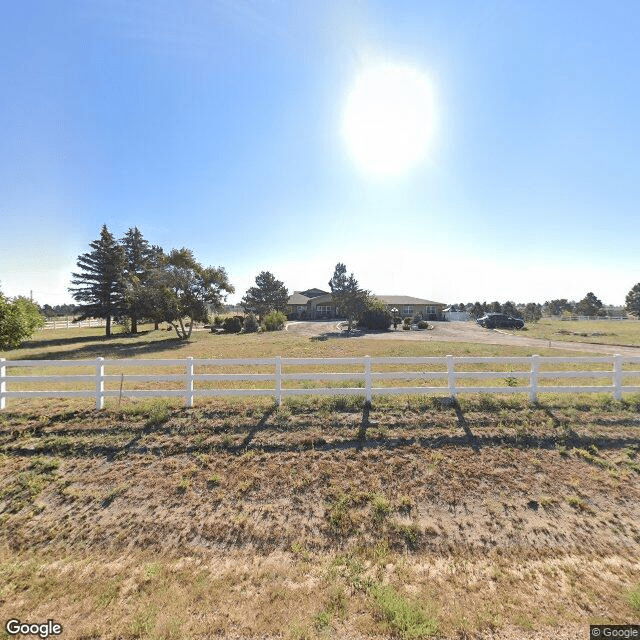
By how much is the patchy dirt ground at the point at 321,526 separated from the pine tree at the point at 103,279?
3178cm

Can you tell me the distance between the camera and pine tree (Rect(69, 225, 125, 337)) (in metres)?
34.7

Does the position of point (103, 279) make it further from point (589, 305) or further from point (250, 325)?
point (589, 305)

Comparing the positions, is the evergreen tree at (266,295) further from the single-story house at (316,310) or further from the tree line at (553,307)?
the tree line at (553,307)

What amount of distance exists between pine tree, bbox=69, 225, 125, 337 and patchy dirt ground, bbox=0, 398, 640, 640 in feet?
104

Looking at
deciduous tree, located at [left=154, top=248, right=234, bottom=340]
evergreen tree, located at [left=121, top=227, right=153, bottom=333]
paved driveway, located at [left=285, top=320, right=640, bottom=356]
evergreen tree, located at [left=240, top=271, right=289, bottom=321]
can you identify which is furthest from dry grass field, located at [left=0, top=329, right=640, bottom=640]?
evergreen tree, located at [left=240, top=271, right=289, bottom=321]

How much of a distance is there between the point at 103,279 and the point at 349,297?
93.1 ft

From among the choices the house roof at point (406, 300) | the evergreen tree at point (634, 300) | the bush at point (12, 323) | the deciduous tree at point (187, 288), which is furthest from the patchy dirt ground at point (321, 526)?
the evergreen tree at point (634, 300)

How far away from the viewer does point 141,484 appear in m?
5.46

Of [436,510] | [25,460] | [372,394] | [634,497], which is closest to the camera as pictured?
[436,510]

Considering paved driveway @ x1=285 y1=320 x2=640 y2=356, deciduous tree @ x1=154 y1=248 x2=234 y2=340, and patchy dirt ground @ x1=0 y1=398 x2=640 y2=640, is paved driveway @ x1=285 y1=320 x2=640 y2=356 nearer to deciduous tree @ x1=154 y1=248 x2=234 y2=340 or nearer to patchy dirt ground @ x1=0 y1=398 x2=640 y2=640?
deciduous tree @ x1=154 y1=248 x2=234 y2=340

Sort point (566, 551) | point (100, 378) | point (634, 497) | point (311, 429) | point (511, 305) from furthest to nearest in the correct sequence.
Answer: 1. point (511, 305)
2. point (100, 378)
3. point (311, 429)
4. point (634, 497)
5. point (566, 551)

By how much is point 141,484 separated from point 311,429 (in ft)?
11.5

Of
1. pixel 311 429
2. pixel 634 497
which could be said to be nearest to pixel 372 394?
pixel 311 429

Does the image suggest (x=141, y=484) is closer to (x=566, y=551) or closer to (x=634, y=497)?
(x=566, y=551)
